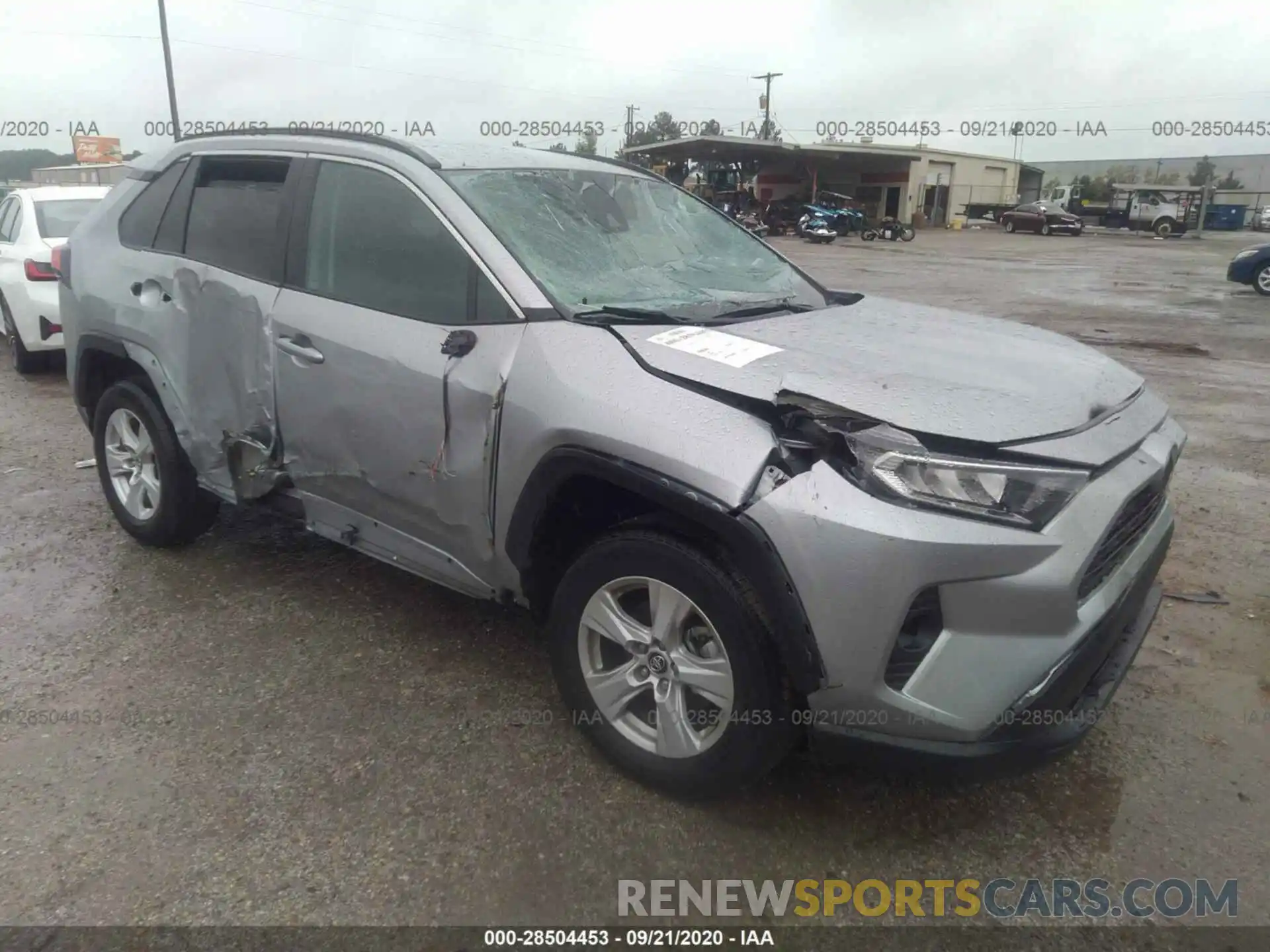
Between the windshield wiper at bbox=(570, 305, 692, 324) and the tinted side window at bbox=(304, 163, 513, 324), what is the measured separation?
0.24m

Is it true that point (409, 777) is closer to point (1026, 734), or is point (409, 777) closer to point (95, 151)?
point (1026, 734)

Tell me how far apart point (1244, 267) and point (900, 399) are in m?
18.3

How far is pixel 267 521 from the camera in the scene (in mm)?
4773

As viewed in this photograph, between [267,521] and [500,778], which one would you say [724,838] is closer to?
[500,778]

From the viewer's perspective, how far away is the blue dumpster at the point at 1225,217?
4431 cm

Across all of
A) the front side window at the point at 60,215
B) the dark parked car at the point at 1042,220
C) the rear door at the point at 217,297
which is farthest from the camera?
the dark parked car at the point at 1042,220

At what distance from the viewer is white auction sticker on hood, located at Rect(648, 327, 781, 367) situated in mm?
2537

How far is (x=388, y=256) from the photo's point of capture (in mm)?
3176

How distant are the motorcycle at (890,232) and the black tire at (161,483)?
3504cm

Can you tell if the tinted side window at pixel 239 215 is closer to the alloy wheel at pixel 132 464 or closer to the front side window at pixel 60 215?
the alloy wheel at pixel 132 464

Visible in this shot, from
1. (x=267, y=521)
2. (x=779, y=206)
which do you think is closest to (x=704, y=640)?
(x=267, y=521)

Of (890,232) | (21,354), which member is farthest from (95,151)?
(21,354)

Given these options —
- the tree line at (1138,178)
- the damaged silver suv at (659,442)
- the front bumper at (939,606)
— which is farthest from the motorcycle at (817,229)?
the tree line at (1138,178)

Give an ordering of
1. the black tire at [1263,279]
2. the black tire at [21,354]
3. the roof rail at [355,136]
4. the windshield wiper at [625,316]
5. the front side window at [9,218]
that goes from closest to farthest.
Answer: the windshield wiper at [625,316] → the roof rail at [355,136] → the black tire at [21,354] → the front side window at [9,218] → the black tire at [1263,279]
